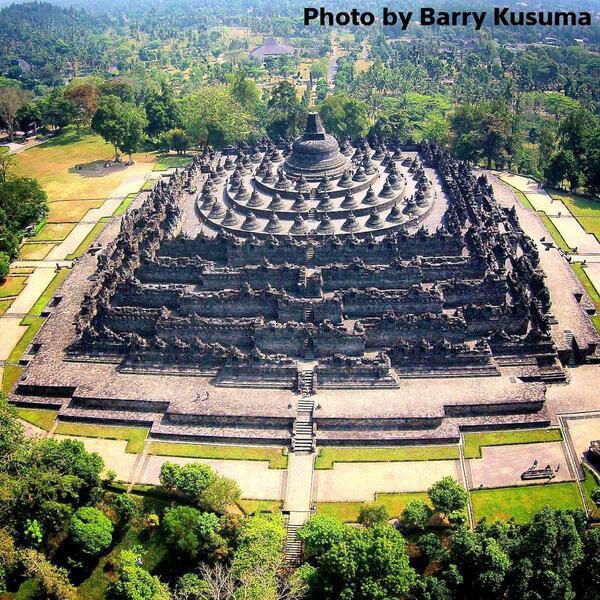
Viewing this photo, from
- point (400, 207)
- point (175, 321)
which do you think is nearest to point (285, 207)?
point (400, 207)

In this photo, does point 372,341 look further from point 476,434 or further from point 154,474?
point 154,474

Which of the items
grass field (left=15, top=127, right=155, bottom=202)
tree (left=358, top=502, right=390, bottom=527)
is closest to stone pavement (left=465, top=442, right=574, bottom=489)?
tree (left=358, top=502, right=390, bottom=527)

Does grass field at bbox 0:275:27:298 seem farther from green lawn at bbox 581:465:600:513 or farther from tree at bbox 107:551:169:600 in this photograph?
green lawn at bbox 581:465:600:513

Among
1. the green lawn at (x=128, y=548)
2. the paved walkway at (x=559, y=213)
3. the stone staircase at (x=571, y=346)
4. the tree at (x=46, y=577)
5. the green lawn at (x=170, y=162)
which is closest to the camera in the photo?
the tree at (x=46, y=577)

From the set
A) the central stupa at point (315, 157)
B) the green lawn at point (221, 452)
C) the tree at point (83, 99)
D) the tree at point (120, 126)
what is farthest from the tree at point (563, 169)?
the tree at point (83, 99)

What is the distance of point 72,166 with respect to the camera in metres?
90.8

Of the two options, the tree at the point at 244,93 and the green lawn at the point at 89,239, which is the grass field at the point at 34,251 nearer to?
the green lawn at the point at 89,239

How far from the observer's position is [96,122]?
3413 inches

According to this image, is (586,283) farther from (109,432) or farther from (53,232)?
(53,232)

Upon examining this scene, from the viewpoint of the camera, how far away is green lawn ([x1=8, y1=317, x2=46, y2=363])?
48125mm

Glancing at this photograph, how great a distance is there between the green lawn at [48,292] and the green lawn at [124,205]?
47.3 ft

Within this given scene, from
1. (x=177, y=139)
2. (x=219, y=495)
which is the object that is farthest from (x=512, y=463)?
(x=177, y=139)

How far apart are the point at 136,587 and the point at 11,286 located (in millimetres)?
41143

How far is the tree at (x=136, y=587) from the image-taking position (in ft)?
88.8
